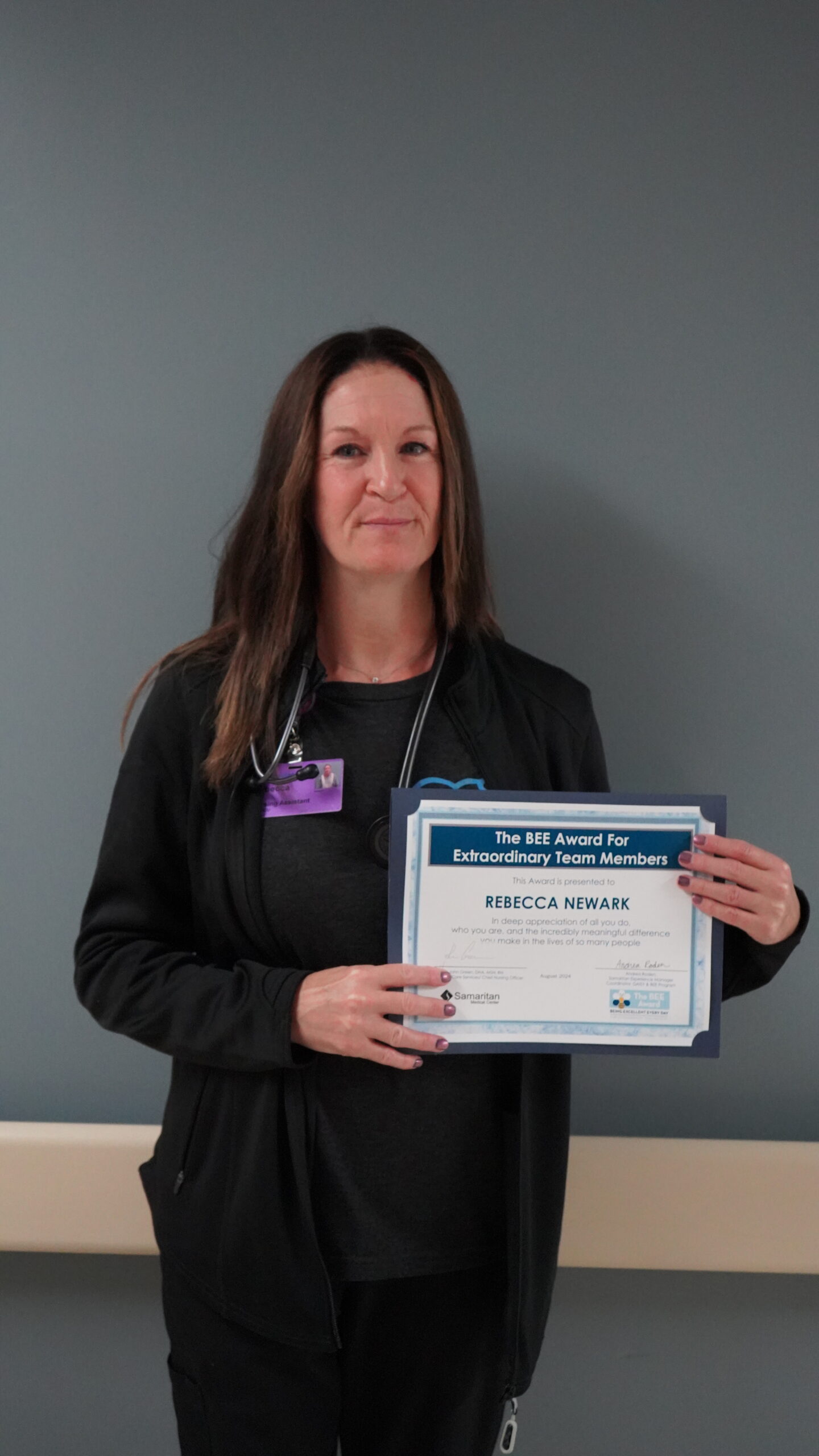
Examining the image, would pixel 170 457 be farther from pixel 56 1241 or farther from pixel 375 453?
pixel 56 1241

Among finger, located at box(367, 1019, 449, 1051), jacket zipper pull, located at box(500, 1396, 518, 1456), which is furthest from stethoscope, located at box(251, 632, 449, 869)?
jacket zipper pull, located at box(500, 1396, 518, 1456)

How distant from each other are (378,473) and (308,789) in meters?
0.47

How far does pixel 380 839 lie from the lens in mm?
1527

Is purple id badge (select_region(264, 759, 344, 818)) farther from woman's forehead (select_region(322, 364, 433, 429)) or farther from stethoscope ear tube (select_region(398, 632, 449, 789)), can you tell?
woman's forehead (select_region(322, 364, 433, 429))

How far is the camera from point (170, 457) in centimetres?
206

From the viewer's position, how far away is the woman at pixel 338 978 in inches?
58.2

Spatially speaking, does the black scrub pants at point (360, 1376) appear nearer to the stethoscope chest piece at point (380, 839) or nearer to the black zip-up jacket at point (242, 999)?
the black zip-up jacket at point (242, 999)

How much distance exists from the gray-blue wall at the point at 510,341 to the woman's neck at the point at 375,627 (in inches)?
14.7

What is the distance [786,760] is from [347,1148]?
108cm

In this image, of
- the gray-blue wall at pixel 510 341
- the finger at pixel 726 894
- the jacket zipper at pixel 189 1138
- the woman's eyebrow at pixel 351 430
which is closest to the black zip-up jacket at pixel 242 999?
the jacket zipper at pixel 189 1138

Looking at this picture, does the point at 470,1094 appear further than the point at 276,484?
No

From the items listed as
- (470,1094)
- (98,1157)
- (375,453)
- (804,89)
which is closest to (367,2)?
(804,89)

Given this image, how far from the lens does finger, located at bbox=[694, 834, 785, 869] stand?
143 cm

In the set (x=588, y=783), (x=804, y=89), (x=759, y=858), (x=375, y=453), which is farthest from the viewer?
(x=804, y=89)
